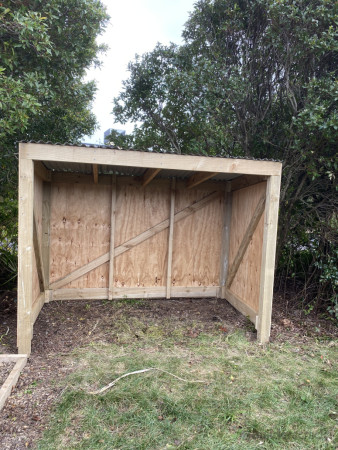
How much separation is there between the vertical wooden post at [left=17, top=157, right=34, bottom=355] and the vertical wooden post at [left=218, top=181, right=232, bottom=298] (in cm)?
300

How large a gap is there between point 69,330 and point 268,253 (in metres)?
2.62

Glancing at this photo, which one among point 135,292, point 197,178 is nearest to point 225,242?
point 197,178

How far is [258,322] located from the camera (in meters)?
3.60

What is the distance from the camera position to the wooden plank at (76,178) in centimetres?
436

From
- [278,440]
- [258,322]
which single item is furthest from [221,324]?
[278,440]

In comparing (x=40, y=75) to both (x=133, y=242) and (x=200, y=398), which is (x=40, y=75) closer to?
(x=133, y=242)

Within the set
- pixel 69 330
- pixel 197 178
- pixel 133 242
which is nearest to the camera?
A: pixel 69 330

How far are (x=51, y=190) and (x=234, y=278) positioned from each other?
3104 mm

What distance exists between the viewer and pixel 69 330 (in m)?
3.68

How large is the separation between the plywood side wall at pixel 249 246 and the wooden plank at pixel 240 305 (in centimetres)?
4

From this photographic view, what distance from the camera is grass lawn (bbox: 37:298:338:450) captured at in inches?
79.4

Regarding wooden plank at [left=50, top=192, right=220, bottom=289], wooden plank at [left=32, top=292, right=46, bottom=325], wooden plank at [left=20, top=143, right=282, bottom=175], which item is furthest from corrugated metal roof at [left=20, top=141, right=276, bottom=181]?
wooden plank at [left=32, top=292, right=46, bottom=325]

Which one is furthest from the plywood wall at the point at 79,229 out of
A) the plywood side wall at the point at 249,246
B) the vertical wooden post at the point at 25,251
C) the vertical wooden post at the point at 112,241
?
the plywood side wall at the point at 249,246

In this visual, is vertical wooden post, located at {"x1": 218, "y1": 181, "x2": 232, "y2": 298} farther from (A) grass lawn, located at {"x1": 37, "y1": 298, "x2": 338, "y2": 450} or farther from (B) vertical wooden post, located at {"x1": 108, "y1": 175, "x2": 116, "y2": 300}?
(B) vertical wooden post, located at {"x1": 108, "y1": 175, "x2": 116, "y2": 300}
